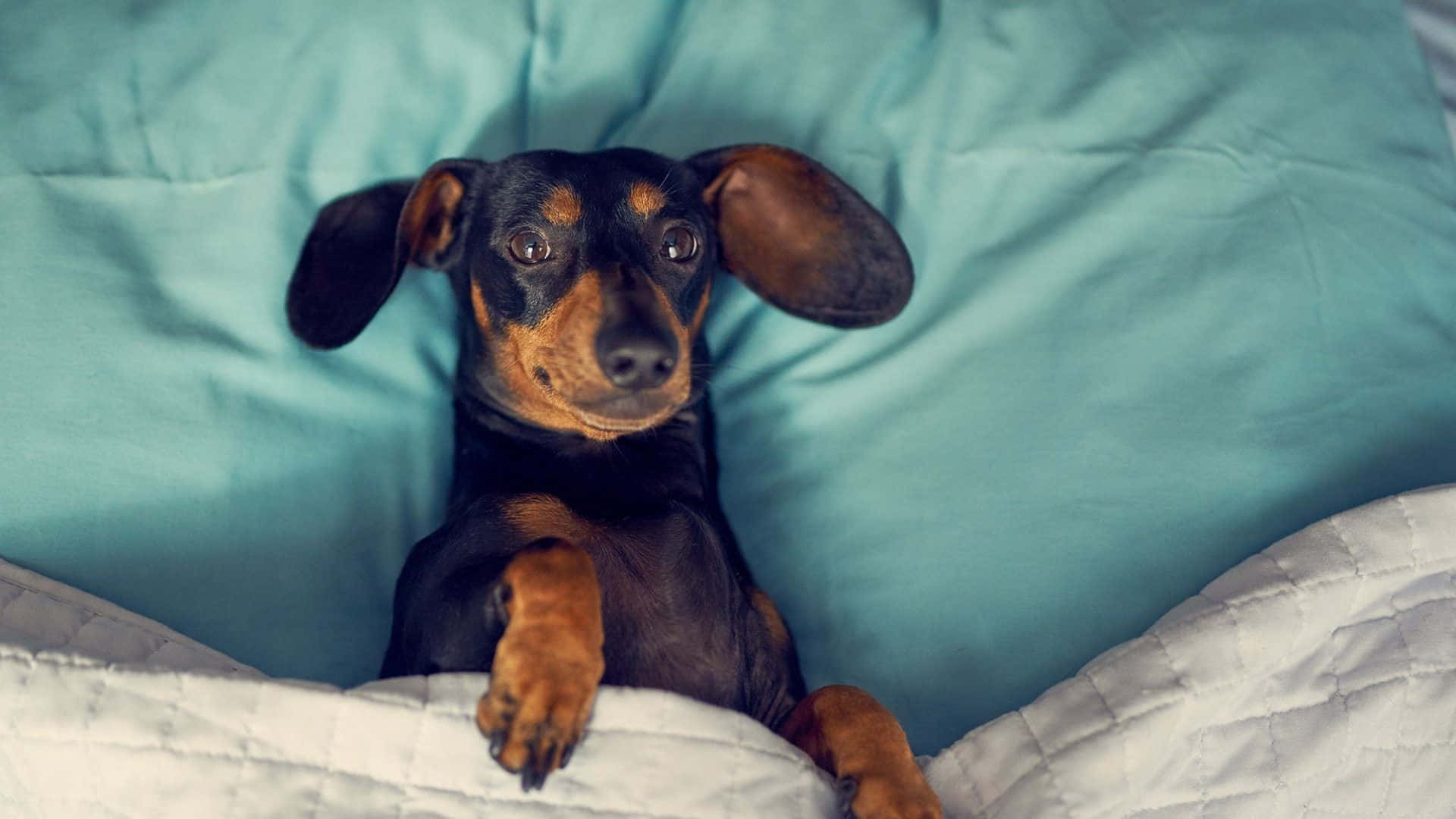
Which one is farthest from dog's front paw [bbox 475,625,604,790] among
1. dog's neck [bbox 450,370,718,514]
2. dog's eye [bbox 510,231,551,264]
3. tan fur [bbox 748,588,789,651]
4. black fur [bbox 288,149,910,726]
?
dog's eye [bbox 510,231,551,264]

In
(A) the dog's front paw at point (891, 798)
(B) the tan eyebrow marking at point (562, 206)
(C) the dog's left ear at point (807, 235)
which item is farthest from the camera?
(C) the dog's left ear at point (807, 235)

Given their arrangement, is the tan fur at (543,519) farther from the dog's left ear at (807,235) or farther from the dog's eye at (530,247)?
the dog's left ear at (807,235)

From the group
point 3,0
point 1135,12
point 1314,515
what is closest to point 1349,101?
point 1135,12

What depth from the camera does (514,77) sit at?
2.13 metres

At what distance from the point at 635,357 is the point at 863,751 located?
1.96 ft

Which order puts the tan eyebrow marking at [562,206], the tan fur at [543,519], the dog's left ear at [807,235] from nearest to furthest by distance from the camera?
the tan fur at [543,519] < the tan eyebrow marking at [562,206] < the dog's left ear at [807,235]

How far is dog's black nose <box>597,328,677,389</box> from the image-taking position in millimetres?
1535

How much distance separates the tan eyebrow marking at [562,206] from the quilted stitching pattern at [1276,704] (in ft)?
3.07

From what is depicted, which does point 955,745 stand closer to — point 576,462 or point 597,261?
point 576,462

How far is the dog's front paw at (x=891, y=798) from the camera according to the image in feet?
4.74

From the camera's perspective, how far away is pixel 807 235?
1944 millimetres

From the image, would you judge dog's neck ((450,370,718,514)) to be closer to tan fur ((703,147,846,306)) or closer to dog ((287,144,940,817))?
dog ((287,144,940,817))

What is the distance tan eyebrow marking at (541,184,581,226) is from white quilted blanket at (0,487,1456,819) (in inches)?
27.1

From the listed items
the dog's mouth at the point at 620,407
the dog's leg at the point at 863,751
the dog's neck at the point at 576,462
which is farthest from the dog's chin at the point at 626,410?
the dog's leg at the point at 863,751
